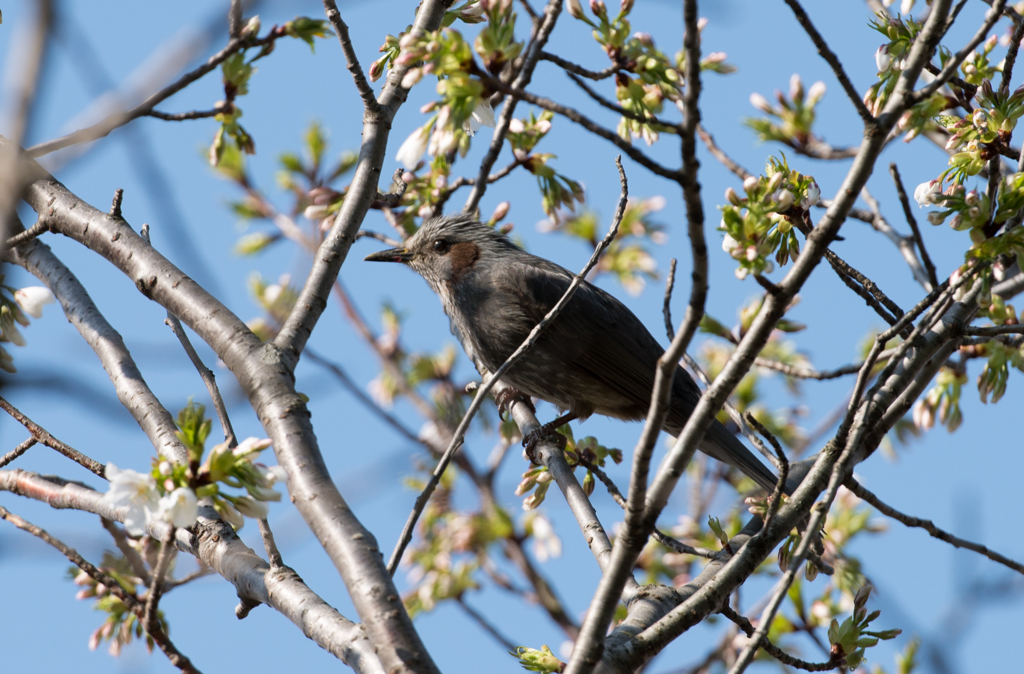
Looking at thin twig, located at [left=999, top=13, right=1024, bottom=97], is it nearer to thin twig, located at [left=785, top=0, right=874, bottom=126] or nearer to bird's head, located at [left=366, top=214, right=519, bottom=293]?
thin twig, located at [left=785, top=0, right=874, bottom=126]

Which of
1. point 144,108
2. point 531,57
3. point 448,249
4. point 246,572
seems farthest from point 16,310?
point 448,249

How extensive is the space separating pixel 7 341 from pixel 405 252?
3.07 metres

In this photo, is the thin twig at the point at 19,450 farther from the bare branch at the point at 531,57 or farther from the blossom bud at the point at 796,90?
the blossom bud at the point at 796,90

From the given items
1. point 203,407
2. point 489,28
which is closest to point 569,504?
point 203,407

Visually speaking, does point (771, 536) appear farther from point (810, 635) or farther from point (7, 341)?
point (7, 341)

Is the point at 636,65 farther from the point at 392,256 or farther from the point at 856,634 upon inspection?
the point at 392,256

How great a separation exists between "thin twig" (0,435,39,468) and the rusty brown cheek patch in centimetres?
323

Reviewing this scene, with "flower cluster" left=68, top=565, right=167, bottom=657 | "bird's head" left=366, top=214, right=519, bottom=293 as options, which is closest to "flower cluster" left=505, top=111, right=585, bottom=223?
"bird's head" left=366, top=214, right=519, bottom=293

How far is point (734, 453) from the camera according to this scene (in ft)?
17.0

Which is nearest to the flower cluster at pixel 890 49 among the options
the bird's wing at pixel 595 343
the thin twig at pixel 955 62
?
the thin twig at pixel 955 62

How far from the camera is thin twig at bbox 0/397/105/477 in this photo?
3250 mm

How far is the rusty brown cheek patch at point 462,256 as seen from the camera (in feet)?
20.2

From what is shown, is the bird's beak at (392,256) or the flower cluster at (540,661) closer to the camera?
the flower cluster at (540,661)

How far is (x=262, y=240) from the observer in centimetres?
652
